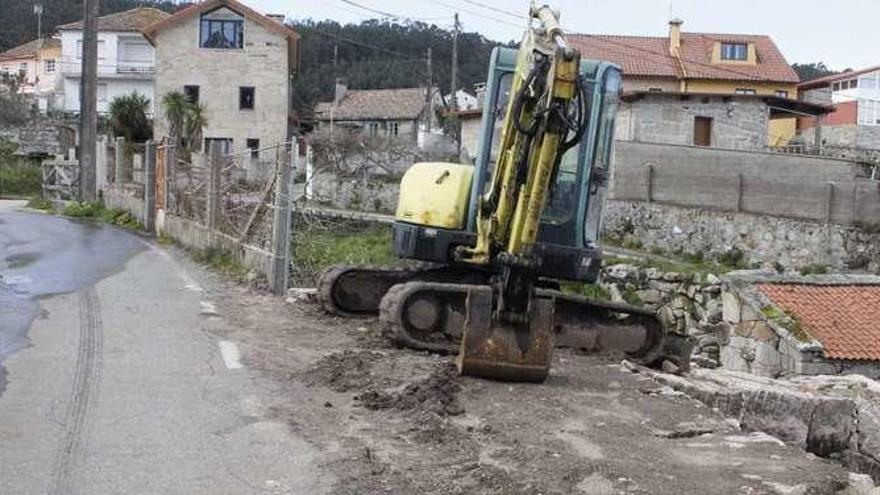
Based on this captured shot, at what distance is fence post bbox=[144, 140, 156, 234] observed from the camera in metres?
26.3

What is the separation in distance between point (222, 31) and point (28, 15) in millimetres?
61607

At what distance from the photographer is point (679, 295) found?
26.3 m

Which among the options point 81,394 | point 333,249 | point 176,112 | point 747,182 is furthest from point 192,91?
point 81,394

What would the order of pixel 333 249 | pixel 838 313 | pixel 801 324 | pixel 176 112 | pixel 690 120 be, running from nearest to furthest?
pixel 333 249 < pixel 801 324 < pixel 838 313 < pixel 690 120 < pixel 176 112

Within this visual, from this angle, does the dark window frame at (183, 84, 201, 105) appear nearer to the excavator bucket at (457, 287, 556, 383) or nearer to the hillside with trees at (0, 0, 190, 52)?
the excavator bucket at (457, 287, 556, 383)

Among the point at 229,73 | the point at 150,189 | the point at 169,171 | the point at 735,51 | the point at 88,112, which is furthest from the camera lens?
the point at 735,51

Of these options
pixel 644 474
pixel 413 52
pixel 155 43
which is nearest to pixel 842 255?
pixel 644 474

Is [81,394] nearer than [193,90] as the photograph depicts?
Yes

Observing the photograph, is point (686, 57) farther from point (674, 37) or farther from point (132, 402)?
point (132, 402)

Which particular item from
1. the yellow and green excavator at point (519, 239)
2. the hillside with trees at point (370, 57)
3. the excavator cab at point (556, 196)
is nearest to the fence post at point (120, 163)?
the yellow and green excavator at point (519, 239)

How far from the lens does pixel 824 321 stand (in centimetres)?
2161

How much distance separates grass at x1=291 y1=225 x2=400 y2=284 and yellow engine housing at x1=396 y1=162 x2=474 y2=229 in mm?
827

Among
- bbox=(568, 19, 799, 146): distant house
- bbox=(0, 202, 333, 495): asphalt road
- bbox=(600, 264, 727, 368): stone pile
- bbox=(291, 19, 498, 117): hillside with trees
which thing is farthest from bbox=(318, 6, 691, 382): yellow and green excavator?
bbox=(291, 19, 498, 117): hillside with trees

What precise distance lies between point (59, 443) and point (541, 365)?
384 centimetres
